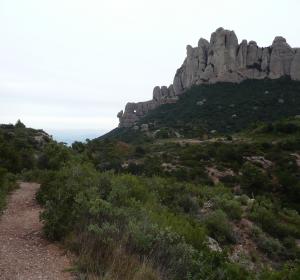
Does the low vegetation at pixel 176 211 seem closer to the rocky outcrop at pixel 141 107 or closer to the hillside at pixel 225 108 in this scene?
the hillside at pixel 225 108

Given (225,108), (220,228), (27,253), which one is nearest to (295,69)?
(225,108)

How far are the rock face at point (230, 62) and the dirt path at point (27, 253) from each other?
75.7 m

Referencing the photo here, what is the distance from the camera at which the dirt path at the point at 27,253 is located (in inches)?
209

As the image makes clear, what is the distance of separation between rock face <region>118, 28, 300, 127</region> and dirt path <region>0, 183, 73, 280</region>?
75652 millimetres

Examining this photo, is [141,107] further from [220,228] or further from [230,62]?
[220,228]

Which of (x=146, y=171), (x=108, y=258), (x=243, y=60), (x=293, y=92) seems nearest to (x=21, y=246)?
(x=108, y=258)

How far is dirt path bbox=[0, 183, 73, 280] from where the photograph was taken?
5312mm

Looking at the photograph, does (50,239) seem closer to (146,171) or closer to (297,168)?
(146,171)

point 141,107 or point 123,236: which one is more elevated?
point 141,107

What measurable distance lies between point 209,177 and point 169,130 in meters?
29.0

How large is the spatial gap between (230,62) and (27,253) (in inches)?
3188

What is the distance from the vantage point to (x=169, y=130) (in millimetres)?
57906

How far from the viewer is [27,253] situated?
20.5 feet

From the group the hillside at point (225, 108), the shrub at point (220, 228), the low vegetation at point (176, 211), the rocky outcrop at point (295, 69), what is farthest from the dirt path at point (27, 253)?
the rocky outcrop at point (295, 69)
